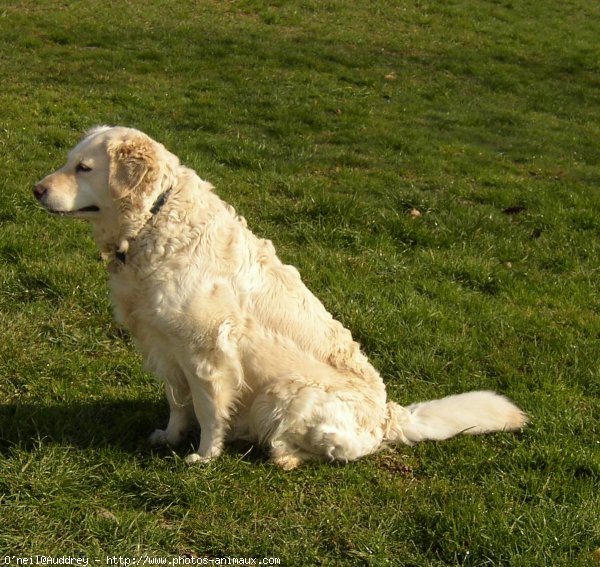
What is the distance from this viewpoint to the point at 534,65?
51.5 ft

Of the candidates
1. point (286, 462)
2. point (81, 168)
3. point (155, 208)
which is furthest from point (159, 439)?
point (81, 168)

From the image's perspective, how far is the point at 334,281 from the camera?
610cm

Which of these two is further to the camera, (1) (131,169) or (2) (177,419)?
(2) (177,419)

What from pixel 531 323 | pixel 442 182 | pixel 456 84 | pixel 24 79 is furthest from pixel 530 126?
pixel 24 79

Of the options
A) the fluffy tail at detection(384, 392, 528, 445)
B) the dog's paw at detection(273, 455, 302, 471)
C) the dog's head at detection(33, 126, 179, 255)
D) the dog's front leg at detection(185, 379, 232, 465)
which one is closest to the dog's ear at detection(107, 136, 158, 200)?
the dog's head at detection(33, 126, 179, 255)

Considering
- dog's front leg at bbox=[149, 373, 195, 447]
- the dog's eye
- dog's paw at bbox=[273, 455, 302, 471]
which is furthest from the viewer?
dog's front leg at bbox=[149, 373, 195, 447]

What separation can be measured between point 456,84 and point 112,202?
1124 centimetres

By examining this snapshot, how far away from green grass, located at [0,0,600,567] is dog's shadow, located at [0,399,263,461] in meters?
0.02

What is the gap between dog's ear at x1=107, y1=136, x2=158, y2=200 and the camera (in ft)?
12.7

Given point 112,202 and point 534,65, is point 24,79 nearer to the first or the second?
point 112,202

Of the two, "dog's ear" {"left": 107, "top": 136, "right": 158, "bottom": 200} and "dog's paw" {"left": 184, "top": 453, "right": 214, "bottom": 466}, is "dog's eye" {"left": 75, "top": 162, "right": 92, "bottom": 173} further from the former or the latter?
"dog's paw" {"left": 184, "top": 453, "right": 214, "bottom": 466}

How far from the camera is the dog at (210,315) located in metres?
3.86

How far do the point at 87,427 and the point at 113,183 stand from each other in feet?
4.64

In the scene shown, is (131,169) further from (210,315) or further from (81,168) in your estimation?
(210,315)
